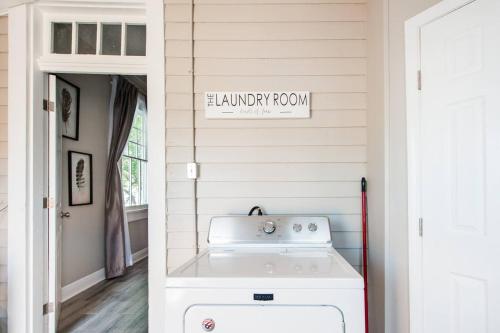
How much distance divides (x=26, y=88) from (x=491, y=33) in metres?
2.85

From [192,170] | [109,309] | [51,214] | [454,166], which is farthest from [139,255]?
[454,166]

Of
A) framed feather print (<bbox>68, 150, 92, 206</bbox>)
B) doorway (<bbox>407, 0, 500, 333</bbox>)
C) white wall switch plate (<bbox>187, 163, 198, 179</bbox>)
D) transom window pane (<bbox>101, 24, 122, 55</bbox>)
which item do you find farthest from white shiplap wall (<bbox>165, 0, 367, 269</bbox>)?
framed feather print (<bbox>68, 150, 92, 206</bbox>)

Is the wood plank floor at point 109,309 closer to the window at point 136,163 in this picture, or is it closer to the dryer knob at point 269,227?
the window at point 136,163

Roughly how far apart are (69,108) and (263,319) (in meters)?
3.20

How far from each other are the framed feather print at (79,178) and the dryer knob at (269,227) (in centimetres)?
260

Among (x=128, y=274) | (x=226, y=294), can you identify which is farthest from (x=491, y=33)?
(x=128, y=274)

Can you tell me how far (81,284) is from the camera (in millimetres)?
3445

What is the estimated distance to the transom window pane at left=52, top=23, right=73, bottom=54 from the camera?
225 cm

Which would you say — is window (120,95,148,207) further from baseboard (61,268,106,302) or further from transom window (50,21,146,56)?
transom window (50,21,146,56)

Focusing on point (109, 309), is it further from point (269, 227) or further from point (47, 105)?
point (269, 227)

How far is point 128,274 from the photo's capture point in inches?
161

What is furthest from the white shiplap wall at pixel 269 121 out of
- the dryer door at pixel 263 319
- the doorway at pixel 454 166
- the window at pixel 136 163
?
the window at pixel 136 163

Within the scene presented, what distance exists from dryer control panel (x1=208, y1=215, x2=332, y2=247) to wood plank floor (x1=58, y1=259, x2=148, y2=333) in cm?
146

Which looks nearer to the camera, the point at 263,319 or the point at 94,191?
the point at 263,319
